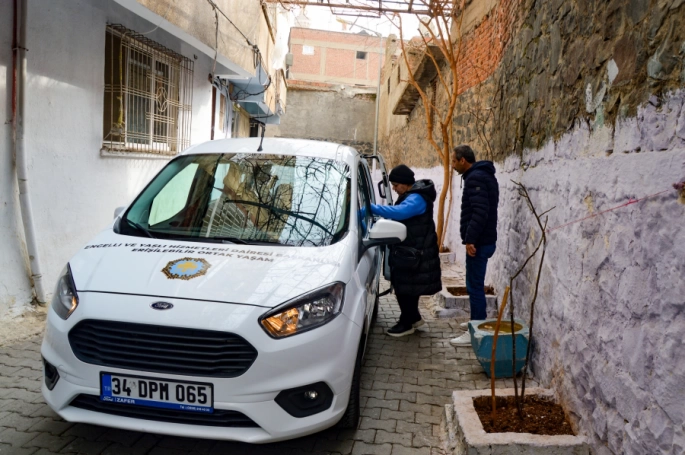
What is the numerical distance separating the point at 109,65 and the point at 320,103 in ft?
62.5

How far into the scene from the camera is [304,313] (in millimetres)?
2885

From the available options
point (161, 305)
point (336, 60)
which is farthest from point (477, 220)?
point (336, 60)

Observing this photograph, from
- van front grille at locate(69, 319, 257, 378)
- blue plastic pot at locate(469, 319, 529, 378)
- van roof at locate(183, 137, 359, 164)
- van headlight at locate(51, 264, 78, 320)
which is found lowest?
blue plastic pot at locate(469, 319, 529, 378)

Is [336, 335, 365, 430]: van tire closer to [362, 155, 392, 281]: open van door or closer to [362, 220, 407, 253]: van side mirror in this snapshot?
[362, 220, 407, 253]: van side mirror

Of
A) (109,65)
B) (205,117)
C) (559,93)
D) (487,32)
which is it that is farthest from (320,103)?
(559,93)

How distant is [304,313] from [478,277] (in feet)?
8.60

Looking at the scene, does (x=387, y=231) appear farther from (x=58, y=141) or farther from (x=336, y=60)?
(x=336, y=60)

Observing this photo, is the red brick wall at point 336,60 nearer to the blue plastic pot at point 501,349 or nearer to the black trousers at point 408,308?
the black trousers at point 408,308

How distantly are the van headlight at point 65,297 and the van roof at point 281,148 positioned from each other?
156 centimetres

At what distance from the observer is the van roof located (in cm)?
427

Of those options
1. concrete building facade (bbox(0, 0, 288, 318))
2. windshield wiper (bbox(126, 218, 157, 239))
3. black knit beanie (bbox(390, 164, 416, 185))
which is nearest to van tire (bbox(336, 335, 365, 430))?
windshield wiper (bbox(126, 218, 157, 239))

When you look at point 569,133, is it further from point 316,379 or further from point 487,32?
point 487,32

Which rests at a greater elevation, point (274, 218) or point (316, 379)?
point (274, 218)

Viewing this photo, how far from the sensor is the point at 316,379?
281 cm
